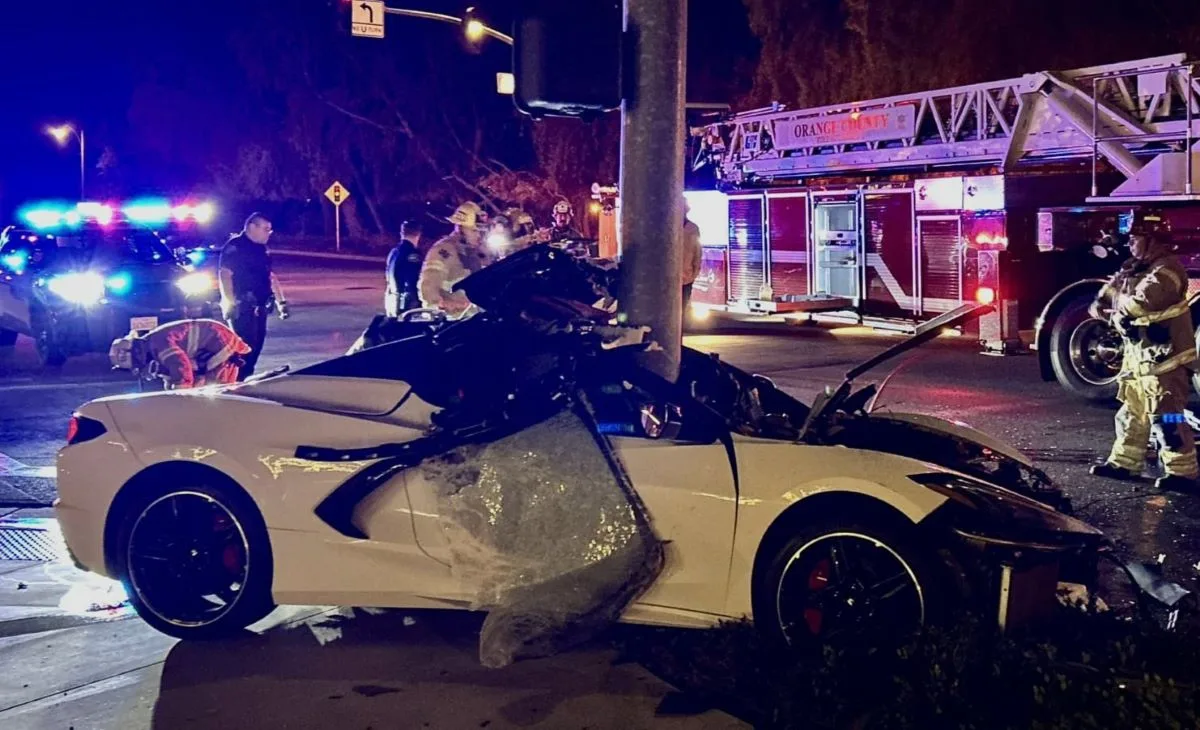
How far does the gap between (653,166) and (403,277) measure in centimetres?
517

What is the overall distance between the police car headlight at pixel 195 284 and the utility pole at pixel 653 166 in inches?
378

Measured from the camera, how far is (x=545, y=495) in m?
4.77

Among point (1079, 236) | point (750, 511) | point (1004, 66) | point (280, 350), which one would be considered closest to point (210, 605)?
point (750, 511)

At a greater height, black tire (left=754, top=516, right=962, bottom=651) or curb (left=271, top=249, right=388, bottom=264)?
curb (left=271, top=249, right=388, bottom=264)

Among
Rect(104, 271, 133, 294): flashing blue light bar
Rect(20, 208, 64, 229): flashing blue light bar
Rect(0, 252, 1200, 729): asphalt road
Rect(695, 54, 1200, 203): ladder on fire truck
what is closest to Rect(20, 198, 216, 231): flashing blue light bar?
Rect(20, 208, 64, 229): flashing blue light bar

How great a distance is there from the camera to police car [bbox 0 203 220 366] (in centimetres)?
1408

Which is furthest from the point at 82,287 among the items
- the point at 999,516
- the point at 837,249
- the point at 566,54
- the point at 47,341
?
the point at 999,516

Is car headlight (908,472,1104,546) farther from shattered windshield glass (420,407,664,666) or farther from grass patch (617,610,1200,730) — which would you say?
shattered windshield glass (420,407,664,666)

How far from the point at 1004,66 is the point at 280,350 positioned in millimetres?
18035

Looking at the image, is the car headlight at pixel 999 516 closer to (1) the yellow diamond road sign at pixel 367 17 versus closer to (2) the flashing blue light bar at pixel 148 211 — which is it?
(2) the flashing blue light bar at pixel 148 211

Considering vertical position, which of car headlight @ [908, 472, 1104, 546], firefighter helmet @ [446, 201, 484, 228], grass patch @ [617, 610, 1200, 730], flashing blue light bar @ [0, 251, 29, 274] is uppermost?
firefighter helmet @ [446, 201, 484, 228]

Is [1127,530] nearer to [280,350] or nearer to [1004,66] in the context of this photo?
[280,350]

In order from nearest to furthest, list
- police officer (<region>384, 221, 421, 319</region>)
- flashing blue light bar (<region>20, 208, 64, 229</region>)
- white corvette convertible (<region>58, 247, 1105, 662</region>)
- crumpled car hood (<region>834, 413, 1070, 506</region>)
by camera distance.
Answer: white corvette convertible (<region>58, 247, 1105, 662</region>) → crumpled car hood (<region>834, 413, 1070, 506</region>) → police officer (<region>384, 221, 421, 319</region>) → flashing blue light bar (<region>20, 208, 64, 229</region>)

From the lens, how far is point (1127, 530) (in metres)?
6.84
